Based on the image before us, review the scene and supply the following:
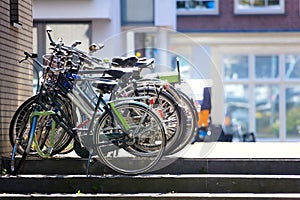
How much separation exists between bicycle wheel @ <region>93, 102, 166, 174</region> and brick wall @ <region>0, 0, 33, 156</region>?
1.38 meters

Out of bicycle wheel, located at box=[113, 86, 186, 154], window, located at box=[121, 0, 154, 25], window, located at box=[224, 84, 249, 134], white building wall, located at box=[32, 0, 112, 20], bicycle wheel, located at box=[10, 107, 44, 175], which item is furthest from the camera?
window, located at box=[224, 84, 249, 134]

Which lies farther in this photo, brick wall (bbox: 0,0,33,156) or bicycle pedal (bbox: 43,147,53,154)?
brick wall (bbox: 0,0,33,156)

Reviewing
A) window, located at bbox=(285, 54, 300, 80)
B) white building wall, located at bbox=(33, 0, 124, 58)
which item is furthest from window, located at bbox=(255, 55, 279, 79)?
white building wall, located at bbox=(33, 0, 124, 58)

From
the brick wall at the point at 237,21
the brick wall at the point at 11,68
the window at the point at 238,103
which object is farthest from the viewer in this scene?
the window at the point at 238,103

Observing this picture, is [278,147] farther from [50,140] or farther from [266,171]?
[50,140]

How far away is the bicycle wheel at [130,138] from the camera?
9070 millimetres

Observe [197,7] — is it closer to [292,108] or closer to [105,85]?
[292,108]

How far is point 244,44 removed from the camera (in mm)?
31062

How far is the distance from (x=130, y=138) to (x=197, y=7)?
22.2 meters

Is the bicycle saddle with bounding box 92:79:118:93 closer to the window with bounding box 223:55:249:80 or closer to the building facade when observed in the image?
the building facade

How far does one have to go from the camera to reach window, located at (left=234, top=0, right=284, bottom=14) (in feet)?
102

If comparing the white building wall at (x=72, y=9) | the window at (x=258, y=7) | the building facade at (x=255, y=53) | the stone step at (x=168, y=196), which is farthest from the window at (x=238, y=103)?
the stone step at (x=168, y=196)

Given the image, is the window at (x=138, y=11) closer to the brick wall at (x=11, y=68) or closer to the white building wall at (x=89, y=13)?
the white building wall at (x=89, y=13)

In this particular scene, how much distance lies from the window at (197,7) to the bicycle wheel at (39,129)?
21.4 metres
